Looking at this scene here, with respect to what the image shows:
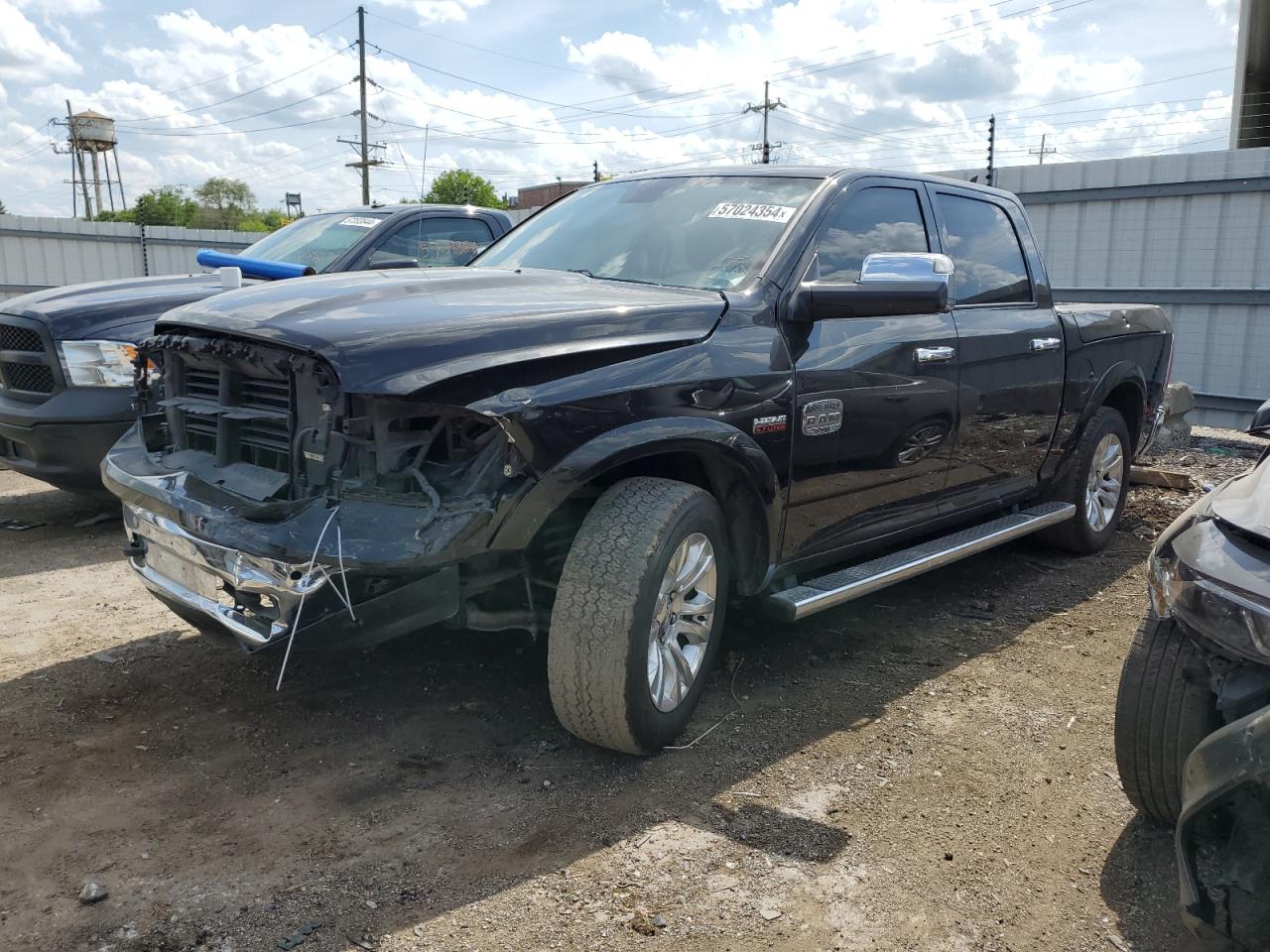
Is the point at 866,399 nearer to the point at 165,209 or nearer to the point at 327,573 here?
the point at 327,573

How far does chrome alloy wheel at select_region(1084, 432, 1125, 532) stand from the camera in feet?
18.4

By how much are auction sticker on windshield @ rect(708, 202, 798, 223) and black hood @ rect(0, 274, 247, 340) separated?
9.90 ft

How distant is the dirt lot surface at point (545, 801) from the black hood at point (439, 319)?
49.8 inches

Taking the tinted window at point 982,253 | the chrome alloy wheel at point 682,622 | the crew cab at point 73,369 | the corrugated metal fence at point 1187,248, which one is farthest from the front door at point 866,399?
the corrugated metal fence at point 1187,248

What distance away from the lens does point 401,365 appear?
107 inches

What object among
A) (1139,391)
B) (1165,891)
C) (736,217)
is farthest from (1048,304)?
(1165,891)

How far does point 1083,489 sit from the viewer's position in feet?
18.1

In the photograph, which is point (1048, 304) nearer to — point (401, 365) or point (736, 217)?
point (736, 217)

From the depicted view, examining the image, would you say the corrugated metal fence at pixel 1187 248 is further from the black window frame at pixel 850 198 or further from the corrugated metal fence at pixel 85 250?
the corrugated metal fence at pixel 85 250

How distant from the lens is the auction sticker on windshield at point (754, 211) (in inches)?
150

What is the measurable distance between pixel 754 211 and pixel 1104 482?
10.1 feet

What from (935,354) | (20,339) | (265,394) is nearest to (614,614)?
(265,394)

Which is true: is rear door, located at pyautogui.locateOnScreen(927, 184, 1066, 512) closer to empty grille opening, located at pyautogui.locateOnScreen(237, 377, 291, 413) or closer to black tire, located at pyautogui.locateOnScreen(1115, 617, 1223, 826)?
black tire, located at pyautogui.locateOnScreen(1115, 617, 1223, 826)

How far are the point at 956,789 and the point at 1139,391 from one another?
3.63 meters
